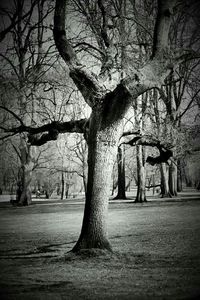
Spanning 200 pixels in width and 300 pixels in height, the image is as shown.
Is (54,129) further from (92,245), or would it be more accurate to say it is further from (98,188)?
(92,245)

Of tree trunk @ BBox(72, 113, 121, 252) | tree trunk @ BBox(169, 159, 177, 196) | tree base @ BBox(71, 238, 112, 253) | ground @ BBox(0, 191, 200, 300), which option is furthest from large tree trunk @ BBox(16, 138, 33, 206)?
tree base @ BBox(71, 238, 112, 253)

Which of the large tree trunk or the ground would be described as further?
the large tree trunk

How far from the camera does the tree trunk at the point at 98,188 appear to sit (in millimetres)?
7137

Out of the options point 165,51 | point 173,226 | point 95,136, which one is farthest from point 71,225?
point 165,51

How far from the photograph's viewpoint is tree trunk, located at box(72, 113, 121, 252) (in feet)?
23.4

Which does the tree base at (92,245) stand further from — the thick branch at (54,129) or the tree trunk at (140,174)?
the tree trunk at (140,174)

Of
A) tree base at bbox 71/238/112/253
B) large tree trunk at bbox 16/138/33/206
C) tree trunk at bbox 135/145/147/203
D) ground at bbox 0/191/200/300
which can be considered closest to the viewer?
ground at bbox 0/191/200/300

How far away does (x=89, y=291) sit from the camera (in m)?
4.77

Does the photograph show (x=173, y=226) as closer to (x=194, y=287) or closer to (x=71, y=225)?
(x=71, y=225)

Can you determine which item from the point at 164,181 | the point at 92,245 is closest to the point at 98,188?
the point at 92,245

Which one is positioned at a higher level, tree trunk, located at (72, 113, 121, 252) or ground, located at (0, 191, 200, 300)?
tree trunk, located at (72, 113, 121, 252)

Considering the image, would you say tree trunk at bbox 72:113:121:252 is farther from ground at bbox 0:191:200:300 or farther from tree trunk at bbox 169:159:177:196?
tree trunk at bbox 169:159:177:196

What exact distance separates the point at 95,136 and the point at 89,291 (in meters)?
3.74

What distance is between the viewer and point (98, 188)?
7.17 meters
